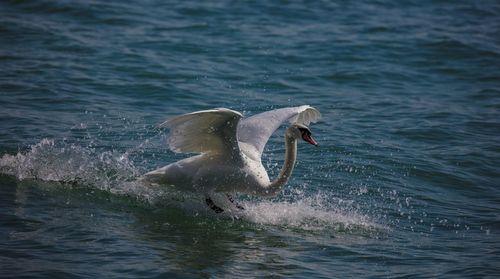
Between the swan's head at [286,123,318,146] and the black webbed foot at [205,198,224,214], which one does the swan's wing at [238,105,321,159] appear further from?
the black webbed foot at [205,198,224,214]

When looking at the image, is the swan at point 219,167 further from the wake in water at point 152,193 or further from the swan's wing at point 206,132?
the wake in water at point 152,193

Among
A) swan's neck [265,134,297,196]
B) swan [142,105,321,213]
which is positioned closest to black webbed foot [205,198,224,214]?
swan [142,105,321,213]

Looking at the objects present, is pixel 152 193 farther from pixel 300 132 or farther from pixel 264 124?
pixel 300 132

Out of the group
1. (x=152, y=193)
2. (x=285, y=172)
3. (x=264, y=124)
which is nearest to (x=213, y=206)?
(x=152, y=193)

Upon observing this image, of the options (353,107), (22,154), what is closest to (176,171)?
(22,154)

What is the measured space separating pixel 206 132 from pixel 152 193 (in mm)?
1364

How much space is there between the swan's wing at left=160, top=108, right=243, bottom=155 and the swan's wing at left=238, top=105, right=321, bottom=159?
0.69 metres

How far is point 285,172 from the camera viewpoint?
947 cm

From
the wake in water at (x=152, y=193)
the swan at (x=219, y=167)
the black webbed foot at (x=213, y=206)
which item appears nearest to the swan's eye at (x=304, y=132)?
the swan at (x=219, y=167)

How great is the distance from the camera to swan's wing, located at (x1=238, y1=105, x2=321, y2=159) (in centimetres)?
1002

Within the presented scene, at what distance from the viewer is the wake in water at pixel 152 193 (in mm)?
9562

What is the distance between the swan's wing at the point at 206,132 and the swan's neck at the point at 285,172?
0.62m

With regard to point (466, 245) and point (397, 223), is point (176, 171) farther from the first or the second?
point (466, 245)

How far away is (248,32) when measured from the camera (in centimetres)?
1894
